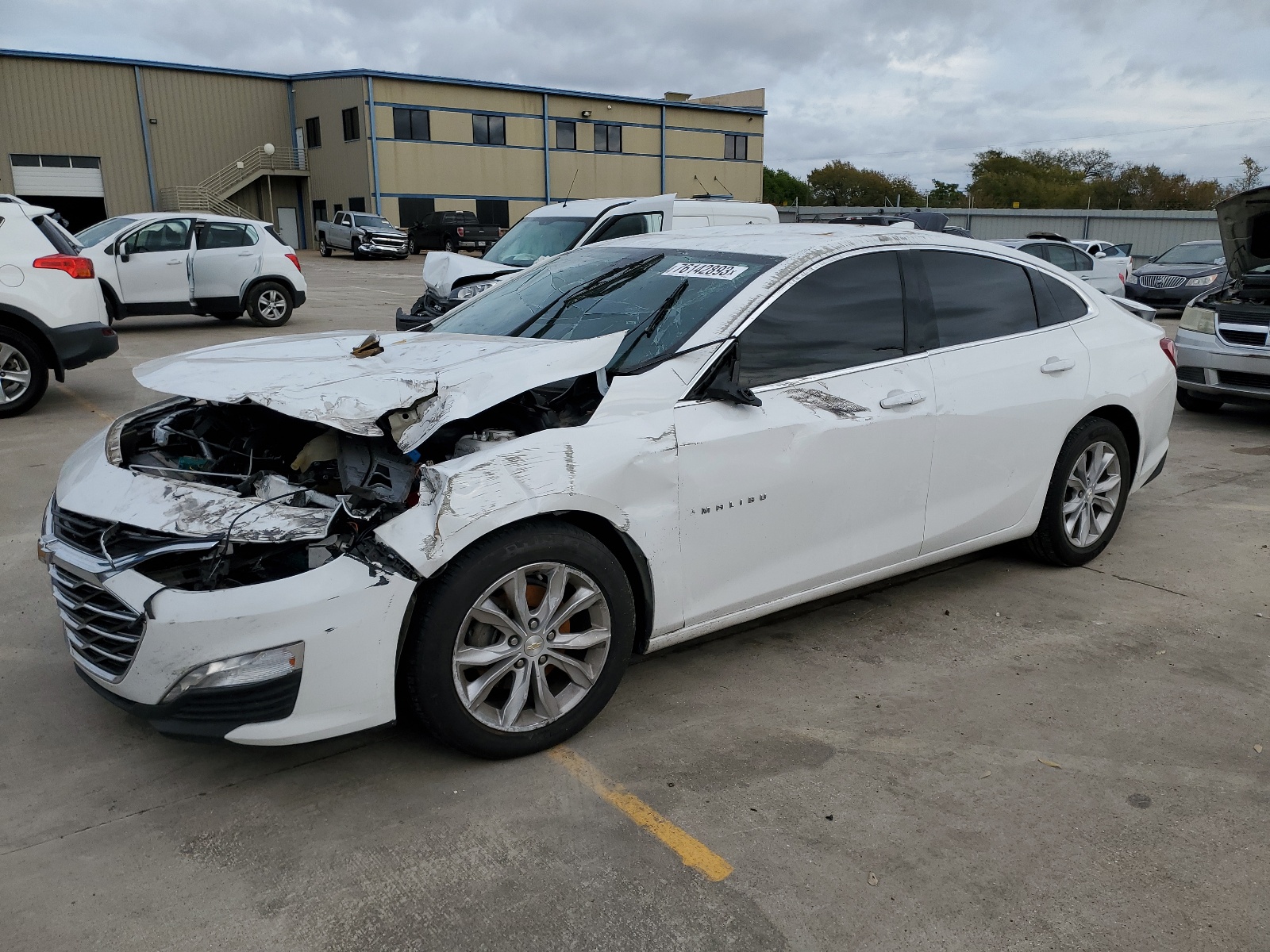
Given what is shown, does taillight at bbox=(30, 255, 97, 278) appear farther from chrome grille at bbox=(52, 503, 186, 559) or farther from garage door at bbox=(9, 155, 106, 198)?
garage door at bbox=(9, 155, 106, 198)

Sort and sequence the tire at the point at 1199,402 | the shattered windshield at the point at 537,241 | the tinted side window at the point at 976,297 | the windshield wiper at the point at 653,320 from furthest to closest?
1. the shattered windshield at the point at 537,241
2. the tire at the point at 1199,402
3. the tinted side window at the point at 976,297
4. the windshield wiper at the point at 653,320

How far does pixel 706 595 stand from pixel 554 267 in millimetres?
1946

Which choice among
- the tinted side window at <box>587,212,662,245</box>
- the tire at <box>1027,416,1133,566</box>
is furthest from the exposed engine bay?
the tinted side window at <box>587,212,662,245</box>

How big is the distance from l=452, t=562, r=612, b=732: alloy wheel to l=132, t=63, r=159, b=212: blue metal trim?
43.3m

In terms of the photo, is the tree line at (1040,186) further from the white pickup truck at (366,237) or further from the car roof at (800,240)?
the car roof at (800,240)

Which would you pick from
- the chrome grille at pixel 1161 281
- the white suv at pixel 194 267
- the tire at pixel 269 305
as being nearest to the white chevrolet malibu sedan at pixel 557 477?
the white suv at pixel 194 267

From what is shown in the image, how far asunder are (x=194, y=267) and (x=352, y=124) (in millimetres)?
29905

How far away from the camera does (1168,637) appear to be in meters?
4.21

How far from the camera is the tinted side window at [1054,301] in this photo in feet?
15.2

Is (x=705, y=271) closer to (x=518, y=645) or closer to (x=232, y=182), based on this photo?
(x=518, y=645)

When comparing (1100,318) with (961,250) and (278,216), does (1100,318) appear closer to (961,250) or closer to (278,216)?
(961,250)

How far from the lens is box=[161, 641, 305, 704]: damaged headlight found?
8.91ft

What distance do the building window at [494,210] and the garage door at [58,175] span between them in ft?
49.4

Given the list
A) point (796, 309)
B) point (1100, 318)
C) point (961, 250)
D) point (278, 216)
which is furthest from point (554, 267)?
point (278, 216)
